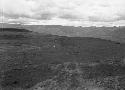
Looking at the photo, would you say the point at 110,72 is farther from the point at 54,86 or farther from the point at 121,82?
the point at 54,86

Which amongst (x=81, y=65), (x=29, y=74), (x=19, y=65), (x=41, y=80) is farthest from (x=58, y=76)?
(x=19, y=65)

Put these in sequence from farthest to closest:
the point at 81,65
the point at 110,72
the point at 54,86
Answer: the point at 81,65 < the point at 110,72 < the point at 54,86

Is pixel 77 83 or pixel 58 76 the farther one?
pixel 58 76

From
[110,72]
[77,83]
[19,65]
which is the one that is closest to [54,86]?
[77,83]

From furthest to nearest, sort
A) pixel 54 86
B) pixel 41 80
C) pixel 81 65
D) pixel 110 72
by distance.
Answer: pixel 81 65 < pixel 110 72 < pixel 41 80 < pixel 54 86

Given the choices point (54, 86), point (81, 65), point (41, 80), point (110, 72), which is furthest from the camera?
point (81, 65)

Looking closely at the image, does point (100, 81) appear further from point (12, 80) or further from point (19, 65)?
point (19, 65)

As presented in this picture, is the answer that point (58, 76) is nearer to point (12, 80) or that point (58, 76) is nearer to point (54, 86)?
point (54, 86)

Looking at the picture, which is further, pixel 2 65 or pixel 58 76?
pixel 2 65
